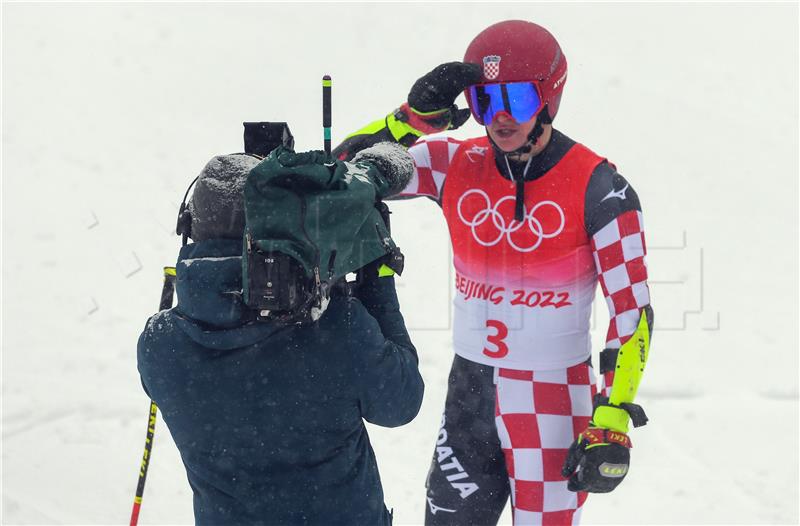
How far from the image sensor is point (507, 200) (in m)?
3.42

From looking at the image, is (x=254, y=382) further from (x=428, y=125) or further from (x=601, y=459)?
(x=428, y=125)

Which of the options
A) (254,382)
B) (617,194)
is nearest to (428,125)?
(617,194)

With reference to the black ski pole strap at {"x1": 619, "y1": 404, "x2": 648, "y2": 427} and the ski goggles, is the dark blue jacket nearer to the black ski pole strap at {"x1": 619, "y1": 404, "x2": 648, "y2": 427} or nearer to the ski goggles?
the black ski pole strap at {"x1": 619, "y1": 404, "x2": 648, "y2": 427}

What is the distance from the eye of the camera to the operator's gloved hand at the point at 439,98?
3.21 metres

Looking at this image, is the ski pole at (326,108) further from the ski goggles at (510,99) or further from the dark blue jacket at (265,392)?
the ski goggles at (510,99)

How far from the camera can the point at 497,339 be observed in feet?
11.5

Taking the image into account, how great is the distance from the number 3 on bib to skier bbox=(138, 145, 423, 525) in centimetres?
116

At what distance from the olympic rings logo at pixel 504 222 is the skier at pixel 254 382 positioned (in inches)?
45.5

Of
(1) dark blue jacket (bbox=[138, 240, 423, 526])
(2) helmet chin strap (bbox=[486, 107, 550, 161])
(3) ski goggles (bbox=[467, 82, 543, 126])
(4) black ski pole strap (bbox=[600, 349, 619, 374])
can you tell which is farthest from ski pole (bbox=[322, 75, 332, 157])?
(4) black ski pole strap (bbox=[600, 349, 619, 374])

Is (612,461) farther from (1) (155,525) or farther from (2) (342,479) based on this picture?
(1) (155,525)

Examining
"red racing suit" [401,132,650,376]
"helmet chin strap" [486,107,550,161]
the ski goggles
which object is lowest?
"red racing suit" [401,132,650,376]

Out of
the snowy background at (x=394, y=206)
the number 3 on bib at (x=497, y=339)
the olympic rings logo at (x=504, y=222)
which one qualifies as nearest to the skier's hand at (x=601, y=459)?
the number 3 on bib at (x=497, y=339)

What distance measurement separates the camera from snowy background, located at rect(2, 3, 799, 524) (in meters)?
5.36

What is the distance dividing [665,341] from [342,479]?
5.05 m
